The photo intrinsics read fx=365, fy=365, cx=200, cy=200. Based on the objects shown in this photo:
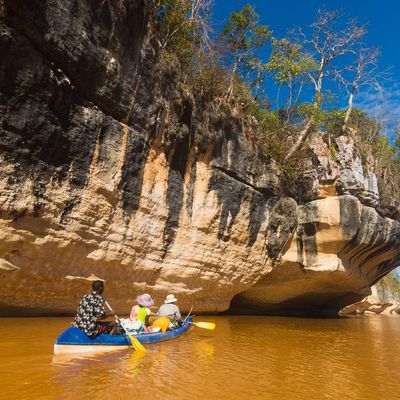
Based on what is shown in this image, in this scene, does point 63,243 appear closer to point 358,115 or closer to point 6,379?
point 6,379

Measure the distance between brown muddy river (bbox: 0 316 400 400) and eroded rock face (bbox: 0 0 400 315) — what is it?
201 centimetres

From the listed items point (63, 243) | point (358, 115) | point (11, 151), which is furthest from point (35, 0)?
point (358, 115)

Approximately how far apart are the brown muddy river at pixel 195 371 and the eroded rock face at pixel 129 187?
6.61 ft

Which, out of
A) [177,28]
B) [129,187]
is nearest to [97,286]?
[129,187]

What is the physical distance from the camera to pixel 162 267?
10562mm

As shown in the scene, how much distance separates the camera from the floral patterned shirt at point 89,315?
5879mm

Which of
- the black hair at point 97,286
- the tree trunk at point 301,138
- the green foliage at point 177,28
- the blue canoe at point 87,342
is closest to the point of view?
the blue canoe at point 87,342

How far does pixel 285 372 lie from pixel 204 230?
20.2 feet

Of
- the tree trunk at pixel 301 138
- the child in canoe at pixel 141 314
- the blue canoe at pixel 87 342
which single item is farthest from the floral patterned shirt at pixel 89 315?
the tree trunk at pixel 301 138

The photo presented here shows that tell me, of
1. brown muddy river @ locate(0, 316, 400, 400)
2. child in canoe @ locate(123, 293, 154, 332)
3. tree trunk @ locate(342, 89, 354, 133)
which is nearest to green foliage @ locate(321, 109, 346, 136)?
tree trunk @ locate(342, 89, 354, 133)

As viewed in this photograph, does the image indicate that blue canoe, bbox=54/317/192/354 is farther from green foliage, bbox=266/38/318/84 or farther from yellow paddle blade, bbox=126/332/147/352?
green foliage, bbox=266/38/318/84

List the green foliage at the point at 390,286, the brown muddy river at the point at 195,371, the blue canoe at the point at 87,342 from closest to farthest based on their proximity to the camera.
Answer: the brown muddy river at the point at 195,371 → the blue canoe at the point at 87,342 → the green foliage at the point at 390,286

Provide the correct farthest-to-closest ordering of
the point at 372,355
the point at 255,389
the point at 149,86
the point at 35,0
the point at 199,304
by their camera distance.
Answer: the point at 199,304, the point at 149,86, the point at 372,355, the point at 35,0, the point at 255,389

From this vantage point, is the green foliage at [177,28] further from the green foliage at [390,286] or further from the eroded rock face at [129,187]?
the green foliage at [390,286]
